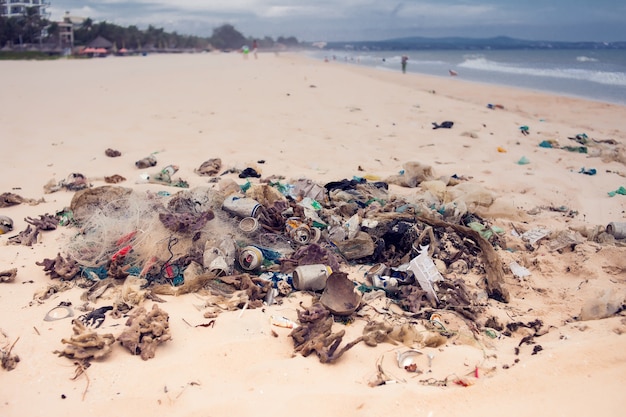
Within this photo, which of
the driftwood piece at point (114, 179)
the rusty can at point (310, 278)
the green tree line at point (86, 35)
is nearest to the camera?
the rusty can at point (310, 278)

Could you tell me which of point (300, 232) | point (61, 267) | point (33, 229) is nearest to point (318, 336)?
point (300, 232)

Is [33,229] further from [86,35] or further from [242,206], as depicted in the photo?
[86,35]

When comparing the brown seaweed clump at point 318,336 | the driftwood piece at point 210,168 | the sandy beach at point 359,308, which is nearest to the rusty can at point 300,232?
the sandy beach at point 359,308

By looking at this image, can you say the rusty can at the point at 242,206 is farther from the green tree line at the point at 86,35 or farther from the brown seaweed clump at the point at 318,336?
the green tree line at the point at 86,35

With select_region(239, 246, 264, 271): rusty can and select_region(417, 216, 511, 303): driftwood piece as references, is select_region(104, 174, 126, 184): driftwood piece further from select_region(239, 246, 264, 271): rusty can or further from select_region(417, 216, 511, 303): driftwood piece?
select_region(417, 216, 511, 303): driftwood piece

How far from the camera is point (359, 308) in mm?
3691

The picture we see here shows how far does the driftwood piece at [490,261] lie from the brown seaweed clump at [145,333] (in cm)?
259

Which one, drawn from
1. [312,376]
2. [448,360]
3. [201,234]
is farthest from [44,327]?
[448,360]

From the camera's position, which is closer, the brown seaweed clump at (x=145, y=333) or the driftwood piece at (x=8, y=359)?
the driftwood piece at (x=8, y=359)

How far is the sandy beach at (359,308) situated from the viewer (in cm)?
272

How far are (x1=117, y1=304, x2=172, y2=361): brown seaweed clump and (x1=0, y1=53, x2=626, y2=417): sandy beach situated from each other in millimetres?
57

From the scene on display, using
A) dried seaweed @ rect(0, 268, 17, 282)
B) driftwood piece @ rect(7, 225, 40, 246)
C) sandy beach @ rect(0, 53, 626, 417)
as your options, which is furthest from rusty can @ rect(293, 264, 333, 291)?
driftwood piece @ rect(7, 225, 40, 246)

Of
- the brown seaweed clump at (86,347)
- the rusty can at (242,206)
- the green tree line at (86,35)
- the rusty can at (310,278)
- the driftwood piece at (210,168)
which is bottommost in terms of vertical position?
the brown seaweed clump at (86,347)

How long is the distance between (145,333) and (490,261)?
291cm
